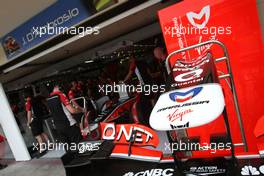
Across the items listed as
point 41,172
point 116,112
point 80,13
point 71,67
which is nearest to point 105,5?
point 80,13

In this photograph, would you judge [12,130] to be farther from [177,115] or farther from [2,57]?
[177,115]

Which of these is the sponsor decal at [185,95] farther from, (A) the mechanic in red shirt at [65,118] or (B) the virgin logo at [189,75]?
(A) the mechanic in red shirt at [65,118]

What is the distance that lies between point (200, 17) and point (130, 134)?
1.19m

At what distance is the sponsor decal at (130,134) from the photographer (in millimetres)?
1989

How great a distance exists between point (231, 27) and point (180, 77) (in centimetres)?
76

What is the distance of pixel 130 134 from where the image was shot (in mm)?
2086

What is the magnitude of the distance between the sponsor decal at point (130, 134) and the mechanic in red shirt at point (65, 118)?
170 centimetres

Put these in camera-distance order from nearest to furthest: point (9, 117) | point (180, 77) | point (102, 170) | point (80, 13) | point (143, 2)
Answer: point (180, 77), point (102, 170), point (143, 2), point (80, 13), point (9, 117)

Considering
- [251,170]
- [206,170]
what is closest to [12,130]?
[206,170]

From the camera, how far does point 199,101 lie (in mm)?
1239

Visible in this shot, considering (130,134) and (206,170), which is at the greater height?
(130,134)

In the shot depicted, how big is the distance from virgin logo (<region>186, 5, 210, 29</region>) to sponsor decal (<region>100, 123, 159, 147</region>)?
1.02 m

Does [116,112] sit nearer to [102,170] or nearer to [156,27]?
[102,170]

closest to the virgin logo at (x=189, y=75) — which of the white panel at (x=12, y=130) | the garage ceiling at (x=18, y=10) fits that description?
the garage ceiling at (x=18, y=10)
